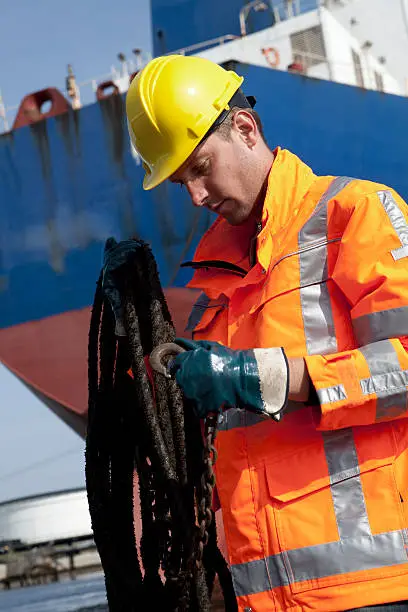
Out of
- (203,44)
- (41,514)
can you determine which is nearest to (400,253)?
(203,44)

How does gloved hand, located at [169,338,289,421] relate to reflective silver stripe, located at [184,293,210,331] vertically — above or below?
below

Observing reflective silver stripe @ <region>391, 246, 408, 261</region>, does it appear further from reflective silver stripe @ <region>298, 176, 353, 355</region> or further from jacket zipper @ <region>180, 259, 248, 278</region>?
jacket zipper @ <region>180, 259, 248, 278</region>

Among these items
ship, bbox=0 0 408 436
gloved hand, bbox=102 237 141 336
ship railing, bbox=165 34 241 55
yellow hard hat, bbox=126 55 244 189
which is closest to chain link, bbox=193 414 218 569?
gloved hand, bbox=102 237 141 336

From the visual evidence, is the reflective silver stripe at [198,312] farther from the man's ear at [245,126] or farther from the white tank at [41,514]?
the white tank at [41,514]

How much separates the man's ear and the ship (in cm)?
762

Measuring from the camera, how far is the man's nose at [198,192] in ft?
5.62

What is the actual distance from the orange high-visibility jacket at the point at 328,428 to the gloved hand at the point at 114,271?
13.1 inches

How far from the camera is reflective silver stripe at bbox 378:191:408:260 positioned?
4.85 ft

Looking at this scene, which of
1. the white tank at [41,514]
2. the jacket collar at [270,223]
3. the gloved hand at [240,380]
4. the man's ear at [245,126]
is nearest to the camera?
the gloved hand at [240,380]

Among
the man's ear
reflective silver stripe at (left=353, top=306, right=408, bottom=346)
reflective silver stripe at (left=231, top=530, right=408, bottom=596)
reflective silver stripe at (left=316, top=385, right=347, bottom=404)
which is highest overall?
the man's ear

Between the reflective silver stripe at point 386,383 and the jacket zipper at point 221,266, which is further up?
the jacket zipper at point 221,266

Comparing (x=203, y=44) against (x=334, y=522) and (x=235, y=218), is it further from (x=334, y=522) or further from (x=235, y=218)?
(x=334, y=522)

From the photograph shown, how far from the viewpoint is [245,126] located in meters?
1.76

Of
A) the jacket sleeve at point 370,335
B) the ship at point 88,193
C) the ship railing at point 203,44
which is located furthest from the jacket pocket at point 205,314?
the ship railing at point 203,44
